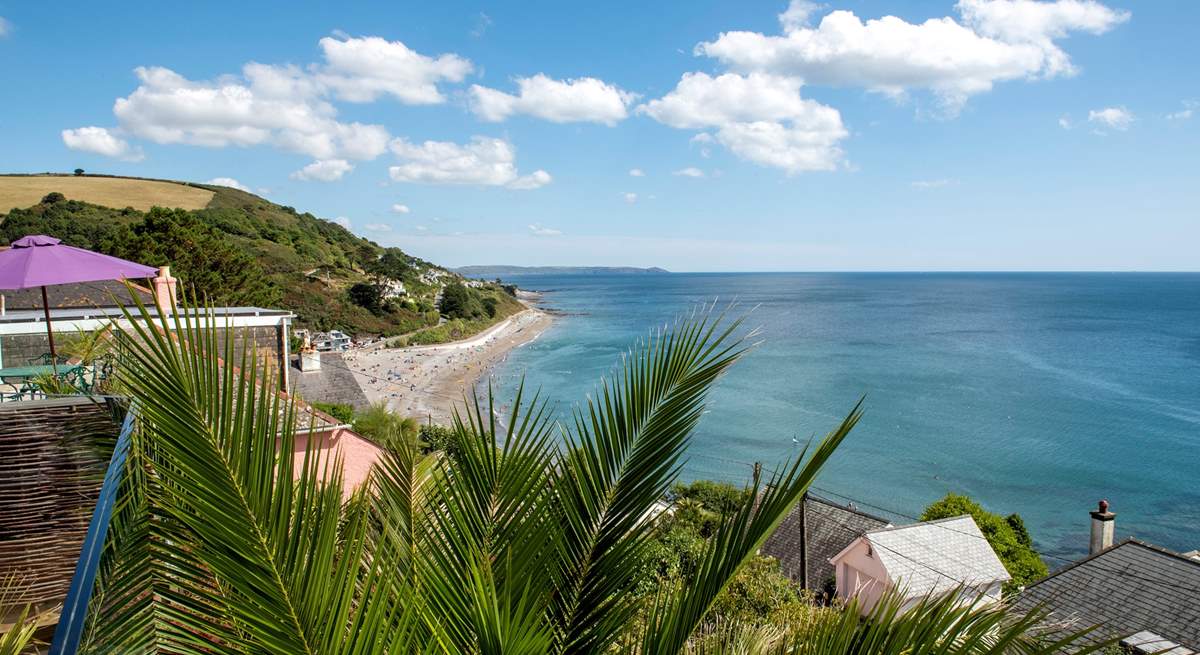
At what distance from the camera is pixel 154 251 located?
31.2m

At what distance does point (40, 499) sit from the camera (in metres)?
4.16

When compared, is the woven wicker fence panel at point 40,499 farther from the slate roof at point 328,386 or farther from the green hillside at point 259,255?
the green hillside at point 259,255

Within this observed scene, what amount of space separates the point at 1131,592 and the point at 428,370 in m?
52.2

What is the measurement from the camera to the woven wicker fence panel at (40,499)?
160 inches

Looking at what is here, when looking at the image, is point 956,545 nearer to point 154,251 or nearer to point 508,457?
point 508,457

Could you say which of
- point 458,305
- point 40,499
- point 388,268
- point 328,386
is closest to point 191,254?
point 328,386

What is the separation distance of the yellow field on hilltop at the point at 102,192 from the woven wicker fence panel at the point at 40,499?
90.1m

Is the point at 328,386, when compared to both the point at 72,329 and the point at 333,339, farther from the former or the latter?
the point at 333,339

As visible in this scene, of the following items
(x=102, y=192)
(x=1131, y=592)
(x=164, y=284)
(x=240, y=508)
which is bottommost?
(x=1131, y=592)

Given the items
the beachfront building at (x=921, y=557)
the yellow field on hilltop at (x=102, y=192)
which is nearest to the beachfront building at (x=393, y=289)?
the yellow field on hilltop at (x=102, y=192)

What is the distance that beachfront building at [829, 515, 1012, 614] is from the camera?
1466cm

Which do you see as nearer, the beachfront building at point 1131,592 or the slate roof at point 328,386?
the beachfront building at point 1131,592

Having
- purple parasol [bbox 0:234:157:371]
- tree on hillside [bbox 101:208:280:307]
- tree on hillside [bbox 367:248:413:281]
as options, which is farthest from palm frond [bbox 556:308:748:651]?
tree on hillside [bbox 367:248:413:281]

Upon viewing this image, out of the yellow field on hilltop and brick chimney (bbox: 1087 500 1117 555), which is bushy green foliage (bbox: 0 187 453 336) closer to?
the yellow field on hilltop
